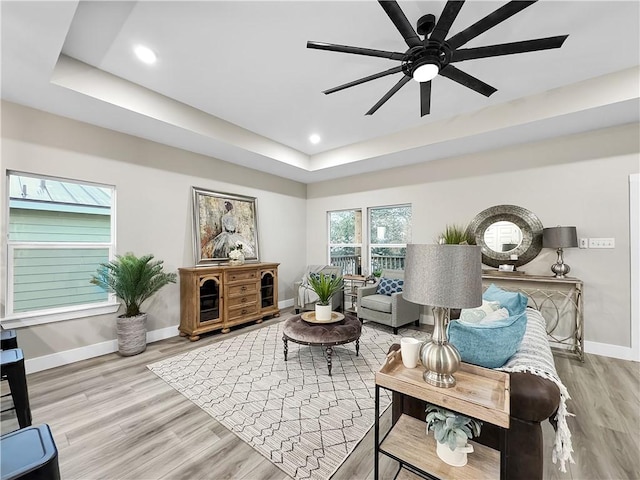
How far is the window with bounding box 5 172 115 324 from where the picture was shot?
2910mm

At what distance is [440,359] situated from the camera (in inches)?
54.3

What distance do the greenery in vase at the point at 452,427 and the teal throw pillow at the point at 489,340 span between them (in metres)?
0.38

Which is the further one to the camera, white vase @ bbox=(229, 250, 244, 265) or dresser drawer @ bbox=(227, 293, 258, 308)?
white vase @ bbox=(229, 250, 244, 265)

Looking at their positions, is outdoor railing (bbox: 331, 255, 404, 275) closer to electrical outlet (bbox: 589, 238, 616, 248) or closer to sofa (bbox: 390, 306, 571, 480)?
electrical outlet (bbox: 589, 238, 616, 248)

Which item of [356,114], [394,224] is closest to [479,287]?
[356,114]

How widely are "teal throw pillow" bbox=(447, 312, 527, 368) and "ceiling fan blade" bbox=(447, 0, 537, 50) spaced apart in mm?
1703

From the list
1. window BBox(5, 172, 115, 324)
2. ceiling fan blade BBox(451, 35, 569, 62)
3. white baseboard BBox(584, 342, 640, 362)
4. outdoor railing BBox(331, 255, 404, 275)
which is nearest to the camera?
ceiling fan blade BBox(451, 35, 569, 62)

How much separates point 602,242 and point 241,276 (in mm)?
4869

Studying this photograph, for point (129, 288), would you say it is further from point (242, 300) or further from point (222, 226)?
point (222, 226)

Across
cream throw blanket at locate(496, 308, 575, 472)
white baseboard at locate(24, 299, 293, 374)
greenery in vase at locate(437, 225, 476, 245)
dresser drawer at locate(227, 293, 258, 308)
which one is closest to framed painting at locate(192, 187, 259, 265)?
dresser drawer at locate(227, 293, 258, 308)

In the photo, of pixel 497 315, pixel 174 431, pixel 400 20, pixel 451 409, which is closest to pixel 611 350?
pixel 497 315

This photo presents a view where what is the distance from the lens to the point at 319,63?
105 inches

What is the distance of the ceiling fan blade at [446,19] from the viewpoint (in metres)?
1.56

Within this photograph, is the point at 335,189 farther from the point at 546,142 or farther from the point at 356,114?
the point at 546,142
